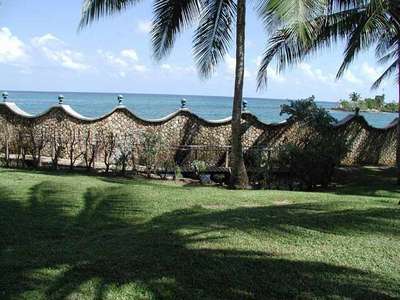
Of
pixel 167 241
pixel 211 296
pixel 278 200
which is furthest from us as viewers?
pixel 278 200

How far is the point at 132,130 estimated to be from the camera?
60.5 feet

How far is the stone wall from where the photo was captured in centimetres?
1755

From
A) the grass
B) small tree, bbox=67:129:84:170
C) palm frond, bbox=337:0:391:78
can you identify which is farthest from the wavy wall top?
the grass

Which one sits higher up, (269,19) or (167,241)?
(269,19)

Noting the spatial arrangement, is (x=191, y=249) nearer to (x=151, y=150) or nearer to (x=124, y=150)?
(x=151, y=150)

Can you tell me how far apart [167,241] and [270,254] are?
114 centimetres

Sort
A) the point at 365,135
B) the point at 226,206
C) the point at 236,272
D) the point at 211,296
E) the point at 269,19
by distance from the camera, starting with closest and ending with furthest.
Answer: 1. the point at 211,296
2. the point at 236,272
3. the point at 226,206
4. the point at 269,19
5. the point at 365,135

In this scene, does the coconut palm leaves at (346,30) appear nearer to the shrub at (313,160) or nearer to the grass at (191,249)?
the shrub at (313,160)

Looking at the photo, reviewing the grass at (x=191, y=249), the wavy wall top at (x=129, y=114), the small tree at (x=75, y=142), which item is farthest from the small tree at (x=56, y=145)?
the grass at (x=191, y=249)

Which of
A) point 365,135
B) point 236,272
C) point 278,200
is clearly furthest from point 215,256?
point 365,135

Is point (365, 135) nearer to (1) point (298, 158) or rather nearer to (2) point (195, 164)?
(1) point (298, 158)

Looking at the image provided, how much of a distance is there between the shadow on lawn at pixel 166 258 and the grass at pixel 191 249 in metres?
0.01

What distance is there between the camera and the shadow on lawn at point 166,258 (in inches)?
190

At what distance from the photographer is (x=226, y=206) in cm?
935
